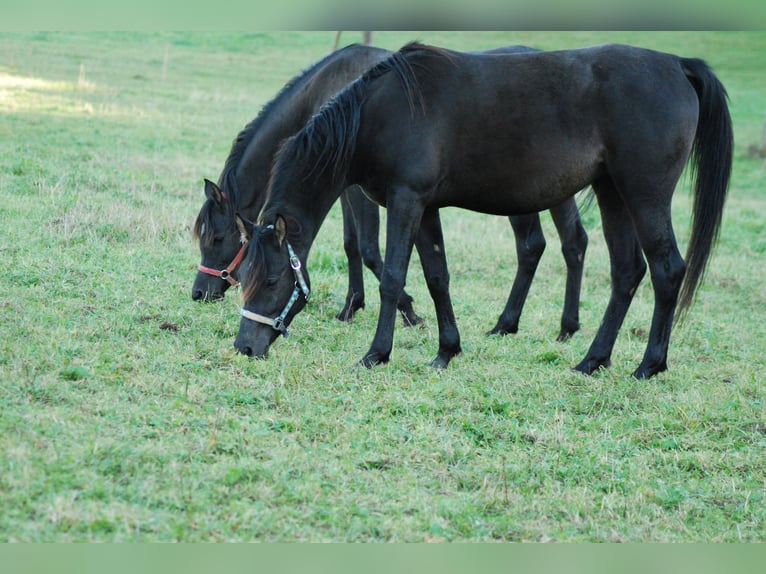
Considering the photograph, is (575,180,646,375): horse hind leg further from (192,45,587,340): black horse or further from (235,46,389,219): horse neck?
(235,46,389,219): horse neck

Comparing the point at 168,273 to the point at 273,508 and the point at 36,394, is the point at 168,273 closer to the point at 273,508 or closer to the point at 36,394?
the point at 36,394


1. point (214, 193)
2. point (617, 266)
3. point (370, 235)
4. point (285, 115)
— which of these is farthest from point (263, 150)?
point (617, 266)

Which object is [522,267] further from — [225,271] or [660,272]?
[225,271]

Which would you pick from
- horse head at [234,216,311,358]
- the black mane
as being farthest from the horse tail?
horse head at [234,216,311,358]

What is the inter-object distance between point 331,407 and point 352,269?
9.82 feet

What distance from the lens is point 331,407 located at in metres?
5.40

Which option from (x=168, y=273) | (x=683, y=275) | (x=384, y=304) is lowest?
(x=168, y=273)

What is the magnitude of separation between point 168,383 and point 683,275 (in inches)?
156

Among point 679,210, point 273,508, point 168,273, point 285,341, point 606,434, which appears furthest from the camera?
point 679,210

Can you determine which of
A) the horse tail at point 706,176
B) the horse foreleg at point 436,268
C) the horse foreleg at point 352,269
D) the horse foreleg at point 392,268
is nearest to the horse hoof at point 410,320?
the horse foreleg at point 352,269

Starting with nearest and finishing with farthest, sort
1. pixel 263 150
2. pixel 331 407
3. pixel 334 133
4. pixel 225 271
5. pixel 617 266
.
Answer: pixel 331 407 < pixel 334 133 < pixel 617 266 < pixel 225 271 < pixel 263 150

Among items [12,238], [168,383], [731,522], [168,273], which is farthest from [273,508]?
[12,238]

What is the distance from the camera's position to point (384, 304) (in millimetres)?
6445

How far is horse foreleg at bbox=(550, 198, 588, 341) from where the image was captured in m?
7.98
